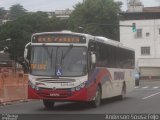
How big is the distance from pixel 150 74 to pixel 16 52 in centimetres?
2368

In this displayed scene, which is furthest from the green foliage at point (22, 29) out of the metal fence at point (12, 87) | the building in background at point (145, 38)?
the metal fence at point (12, 87)

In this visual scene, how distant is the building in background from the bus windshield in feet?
231

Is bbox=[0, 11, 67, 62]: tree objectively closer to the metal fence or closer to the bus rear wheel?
the metal fence

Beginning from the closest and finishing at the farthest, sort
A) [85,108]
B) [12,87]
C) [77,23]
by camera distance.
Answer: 1. [85,108]
2. [12,87]
3. [77,23]

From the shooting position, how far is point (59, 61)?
21266mm

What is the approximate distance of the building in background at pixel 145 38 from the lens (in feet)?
301

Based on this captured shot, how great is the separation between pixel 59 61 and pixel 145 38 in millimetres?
72087

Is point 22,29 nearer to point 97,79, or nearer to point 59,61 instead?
point 97,79

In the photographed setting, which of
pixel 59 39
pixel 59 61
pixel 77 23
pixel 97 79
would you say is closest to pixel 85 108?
pixel 97 79

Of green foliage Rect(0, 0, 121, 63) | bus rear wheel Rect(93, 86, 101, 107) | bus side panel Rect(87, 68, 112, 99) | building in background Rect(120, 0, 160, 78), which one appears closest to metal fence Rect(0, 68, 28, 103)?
bus side panel Rect(87, 68, 112, 99)

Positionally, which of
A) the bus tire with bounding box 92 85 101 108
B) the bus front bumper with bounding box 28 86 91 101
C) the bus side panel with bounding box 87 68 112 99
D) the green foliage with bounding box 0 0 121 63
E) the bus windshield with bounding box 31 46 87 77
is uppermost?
the green foliage with bounding box 0 0 121 63

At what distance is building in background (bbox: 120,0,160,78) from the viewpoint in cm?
9188

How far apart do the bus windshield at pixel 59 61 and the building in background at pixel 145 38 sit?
7039cm

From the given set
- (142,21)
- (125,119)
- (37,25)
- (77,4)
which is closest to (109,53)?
(125,119)
